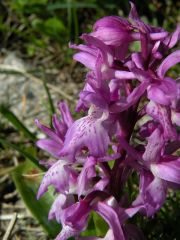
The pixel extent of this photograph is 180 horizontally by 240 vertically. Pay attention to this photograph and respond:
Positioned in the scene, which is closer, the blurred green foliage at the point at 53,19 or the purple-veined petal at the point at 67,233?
the purple-veined petal at the point at 67,233

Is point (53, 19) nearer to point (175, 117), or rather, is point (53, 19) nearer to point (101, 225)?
point (101, 225)

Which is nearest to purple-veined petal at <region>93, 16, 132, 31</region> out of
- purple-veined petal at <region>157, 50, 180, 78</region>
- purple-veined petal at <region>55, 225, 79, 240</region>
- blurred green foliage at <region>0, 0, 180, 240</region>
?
purple-veined petal at <region>157, 50, 180, 78</region>

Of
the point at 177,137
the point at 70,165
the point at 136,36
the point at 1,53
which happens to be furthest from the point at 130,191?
the point at 1,53

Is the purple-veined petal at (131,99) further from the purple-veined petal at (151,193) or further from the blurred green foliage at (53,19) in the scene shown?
the blurred green foliage at (53,19)

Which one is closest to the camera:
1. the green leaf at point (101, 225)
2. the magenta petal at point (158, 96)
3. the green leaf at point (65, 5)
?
the magenta petal at point (158, 96)

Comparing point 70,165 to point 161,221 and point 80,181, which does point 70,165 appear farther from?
point 161,221

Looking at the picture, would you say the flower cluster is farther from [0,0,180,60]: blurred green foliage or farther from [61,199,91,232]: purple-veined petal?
[0,0,180,60]: blurred green foliage

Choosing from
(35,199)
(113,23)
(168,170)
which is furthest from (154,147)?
(35,199)

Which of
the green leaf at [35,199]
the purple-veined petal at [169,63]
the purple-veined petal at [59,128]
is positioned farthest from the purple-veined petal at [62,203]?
the purple-veined petal at [169,63]
